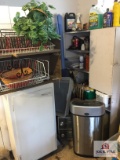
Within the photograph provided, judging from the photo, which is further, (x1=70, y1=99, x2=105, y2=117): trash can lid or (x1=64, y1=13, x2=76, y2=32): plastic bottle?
(x1=64, y1=13, x2=76, y2=32): plastic bottle

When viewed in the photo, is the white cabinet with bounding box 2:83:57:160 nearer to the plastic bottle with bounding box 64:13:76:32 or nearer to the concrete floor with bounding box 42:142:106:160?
the concrete floor with bounding box 42:142:106:160

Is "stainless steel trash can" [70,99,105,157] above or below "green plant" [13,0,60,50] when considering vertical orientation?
below

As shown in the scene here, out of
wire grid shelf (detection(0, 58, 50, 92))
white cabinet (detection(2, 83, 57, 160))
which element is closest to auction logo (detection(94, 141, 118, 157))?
white cabinet (detection(2, 83, 57, 160))

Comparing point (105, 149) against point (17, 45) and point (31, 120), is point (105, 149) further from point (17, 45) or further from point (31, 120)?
point (17, 45)

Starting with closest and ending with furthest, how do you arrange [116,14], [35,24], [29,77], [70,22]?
[35,24]
[29,77]
[116,14]
[70,22]

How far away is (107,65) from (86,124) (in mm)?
682

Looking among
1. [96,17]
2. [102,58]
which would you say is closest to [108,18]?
[96,17]

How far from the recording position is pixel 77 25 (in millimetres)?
2025

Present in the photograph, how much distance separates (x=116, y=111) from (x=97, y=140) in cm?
41

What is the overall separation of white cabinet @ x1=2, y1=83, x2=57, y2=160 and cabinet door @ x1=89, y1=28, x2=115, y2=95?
602mm

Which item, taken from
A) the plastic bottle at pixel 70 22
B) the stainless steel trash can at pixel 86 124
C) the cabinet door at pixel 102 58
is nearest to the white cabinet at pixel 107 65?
the cabinet door at pixel 102 58

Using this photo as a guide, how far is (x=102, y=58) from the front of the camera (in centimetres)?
158

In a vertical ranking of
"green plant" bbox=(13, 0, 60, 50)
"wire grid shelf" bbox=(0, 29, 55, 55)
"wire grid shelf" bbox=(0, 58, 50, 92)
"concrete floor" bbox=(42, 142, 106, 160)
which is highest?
"green plant" bbox=(13, 0, 60, 50)

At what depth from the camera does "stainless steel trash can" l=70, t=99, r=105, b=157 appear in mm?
1482
